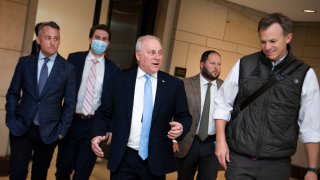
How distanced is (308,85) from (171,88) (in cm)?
96

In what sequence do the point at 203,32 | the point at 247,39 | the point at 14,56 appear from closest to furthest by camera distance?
the point at 14,56, the point at 203,32, the point at 247,39

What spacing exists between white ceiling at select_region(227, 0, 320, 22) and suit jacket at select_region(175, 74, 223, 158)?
349 centimetres

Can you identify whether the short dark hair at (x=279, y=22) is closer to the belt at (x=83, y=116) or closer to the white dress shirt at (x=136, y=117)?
the white dress shirt at (x=136, y=117)

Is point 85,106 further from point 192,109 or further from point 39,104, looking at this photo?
point 192,109

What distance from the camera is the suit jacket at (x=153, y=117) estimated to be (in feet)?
9.42

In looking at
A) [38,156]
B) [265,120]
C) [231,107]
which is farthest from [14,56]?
[265,120]

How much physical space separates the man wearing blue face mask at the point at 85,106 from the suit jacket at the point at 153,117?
2.72 ft

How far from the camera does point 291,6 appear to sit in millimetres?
7230

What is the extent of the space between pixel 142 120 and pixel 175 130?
11.3 inches

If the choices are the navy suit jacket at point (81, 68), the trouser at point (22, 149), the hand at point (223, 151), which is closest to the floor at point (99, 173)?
the trouser at point (22, 149)

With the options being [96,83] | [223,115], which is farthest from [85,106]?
[223,115]

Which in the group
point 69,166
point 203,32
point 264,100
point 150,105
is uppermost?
point 203,32

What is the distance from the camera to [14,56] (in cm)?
474

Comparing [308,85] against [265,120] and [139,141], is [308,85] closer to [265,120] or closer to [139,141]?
[265,120]
